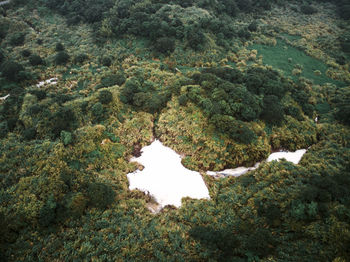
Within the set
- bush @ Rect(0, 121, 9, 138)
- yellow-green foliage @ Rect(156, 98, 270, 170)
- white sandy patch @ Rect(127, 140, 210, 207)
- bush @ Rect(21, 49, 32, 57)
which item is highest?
bush @ Rect(21, 49, 32, 57)

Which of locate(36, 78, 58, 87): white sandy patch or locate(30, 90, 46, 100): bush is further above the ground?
locate(30, 90, 46, 100): bush

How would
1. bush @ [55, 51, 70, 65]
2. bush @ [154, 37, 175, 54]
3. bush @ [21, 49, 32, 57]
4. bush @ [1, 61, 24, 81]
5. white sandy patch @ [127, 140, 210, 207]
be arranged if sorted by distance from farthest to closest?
bush @ [154, 37, 175, 54] < bush @ [21, 49, 32, 57] < bush @ [55, 51, 70, 65] < bush @ [1, 61, 24, 81] < white sandy patch @ [127, 140, 210, 207]

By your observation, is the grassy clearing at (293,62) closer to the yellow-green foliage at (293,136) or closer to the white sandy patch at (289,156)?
the yellow-green foliage at (293,136)

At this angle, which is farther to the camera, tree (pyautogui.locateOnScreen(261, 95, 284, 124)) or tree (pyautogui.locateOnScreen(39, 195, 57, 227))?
tree (pyautogui.locateOnScreen(261, 95, 284, 124))

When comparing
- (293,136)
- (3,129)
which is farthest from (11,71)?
(293,136)

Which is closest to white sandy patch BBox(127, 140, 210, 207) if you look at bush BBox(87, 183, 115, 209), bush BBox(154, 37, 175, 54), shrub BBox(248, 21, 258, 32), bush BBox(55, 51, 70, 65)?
bush BBox(87, 183, 115, 209)

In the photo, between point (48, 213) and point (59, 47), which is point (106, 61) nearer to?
point (59, 47)

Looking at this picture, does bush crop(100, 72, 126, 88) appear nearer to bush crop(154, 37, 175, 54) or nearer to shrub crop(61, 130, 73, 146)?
bush crop(154, 37, 175, 54)
